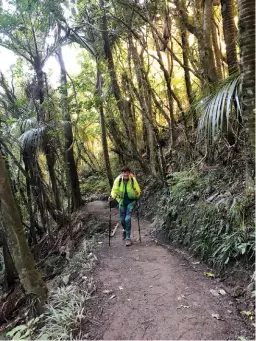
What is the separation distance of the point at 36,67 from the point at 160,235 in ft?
20.4

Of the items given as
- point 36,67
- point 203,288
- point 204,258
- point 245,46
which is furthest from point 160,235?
point 36,67

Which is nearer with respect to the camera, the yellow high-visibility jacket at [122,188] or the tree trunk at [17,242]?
the tree trunk at [17,242]

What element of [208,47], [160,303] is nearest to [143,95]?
[208,47]

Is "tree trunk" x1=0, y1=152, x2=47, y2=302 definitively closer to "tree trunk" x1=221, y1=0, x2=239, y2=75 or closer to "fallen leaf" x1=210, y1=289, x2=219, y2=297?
"fallen leaf" x1=210, y1=289, x2=219, y2=297

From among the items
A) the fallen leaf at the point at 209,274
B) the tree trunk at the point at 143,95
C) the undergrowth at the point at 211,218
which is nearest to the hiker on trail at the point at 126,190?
the undergrowth at the point at 211,218

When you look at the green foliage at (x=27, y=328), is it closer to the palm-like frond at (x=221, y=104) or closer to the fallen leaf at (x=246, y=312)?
the fallen leaf at (x=246, y=312)

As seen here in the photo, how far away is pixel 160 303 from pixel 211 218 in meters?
1.87

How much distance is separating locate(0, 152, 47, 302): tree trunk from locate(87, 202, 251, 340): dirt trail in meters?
1.03

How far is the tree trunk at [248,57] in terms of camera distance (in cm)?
316

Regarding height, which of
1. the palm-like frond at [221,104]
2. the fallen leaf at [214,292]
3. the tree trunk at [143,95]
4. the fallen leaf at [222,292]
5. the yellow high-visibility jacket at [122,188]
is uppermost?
the tree trunk at [143,95]

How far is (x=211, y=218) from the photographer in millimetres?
5078

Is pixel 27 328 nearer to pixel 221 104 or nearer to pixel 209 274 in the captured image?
pixel 209 274

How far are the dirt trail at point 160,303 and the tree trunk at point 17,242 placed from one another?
1031mm

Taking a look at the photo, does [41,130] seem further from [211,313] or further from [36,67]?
[211,313]
